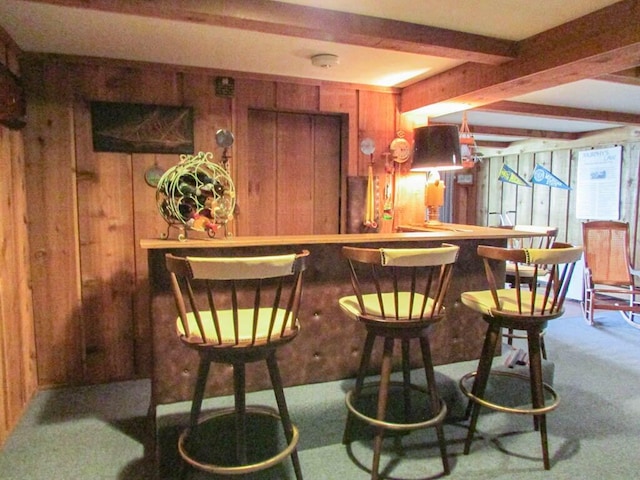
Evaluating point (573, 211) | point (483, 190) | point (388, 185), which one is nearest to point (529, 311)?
point (388, 185)

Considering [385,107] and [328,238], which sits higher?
[385,107]

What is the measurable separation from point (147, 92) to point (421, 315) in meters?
2.32

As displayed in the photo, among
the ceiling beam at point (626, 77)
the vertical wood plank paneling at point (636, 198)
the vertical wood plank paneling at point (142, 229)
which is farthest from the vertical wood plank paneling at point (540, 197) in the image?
the vertical wood plank paneling at point (142, 229)

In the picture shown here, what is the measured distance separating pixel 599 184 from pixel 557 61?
3.85 m

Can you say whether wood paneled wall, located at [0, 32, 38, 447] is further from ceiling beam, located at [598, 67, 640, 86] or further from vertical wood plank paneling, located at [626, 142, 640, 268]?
vertical wood plank paneling, located at [626, 142, 640, 268]

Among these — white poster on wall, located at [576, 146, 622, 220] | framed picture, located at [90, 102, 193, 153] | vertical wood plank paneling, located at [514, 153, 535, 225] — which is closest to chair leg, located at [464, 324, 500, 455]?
framed picture, located at [90, 102, 193, 153]

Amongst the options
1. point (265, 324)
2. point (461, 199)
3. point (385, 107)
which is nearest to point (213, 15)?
point (265, 324)

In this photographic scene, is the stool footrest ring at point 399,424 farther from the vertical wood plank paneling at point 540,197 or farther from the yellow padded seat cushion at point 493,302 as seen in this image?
the vertical wood plank paneling at point 540,197

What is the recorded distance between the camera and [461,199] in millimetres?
7887

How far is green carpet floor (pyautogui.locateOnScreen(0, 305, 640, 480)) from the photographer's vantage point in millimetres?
2055

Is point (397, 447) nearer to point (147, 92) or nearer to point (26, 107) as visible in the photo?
point (147, 92)

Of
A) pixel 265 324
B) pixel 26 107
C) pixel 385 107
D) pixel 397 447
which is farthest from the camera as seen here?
pixel 385 107

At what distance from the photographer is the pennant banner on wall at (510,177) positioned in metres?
6.76

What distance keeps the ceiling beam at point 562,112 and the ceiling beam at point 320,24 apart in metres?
1.59
